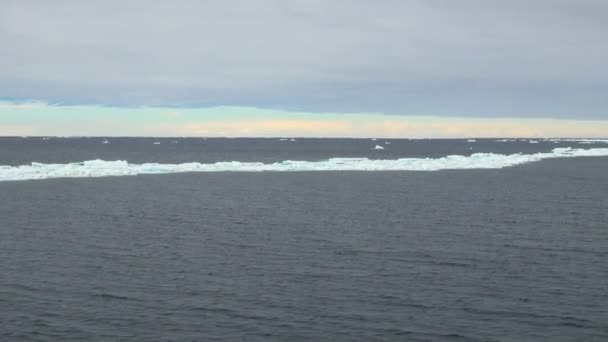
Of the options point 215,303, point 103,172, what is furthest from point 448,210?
point 103,172

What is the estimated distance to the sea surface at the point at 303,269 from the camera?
11602 millimetres

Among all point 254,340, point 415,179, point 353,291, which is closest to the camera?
point 254,340

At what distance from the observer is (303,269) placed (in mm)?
15836

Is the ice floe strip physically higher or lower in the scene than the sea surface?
higher

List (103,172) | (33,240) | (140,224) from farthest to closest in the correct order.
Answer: (103,172) < (140,224) < (33,240)

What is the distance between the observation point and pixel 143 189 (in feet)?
121

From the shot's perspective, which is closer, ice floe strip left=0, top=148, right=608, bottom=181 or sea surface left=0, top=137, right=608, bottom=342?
sea surface left=0, top=137, right=608, bottom=342

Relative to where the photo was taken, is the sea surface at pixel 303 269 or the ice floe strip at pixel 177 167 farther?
the ice floe strip at pixel 177 167

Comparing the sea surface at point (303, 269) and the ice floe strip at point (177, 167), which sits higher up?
the ice floe strip at point (177, 167)

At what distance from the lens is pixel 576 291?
13.8 meters

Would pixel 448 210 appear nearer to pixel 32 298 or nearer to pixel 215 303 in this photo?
pixel 215 303

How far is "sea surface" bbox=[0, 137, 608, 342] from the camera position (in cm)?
1160

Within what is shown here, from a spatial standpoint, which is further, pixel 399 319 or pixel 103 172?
pixel 103 172

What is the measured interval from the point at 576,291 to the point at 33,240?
14.7 meters
